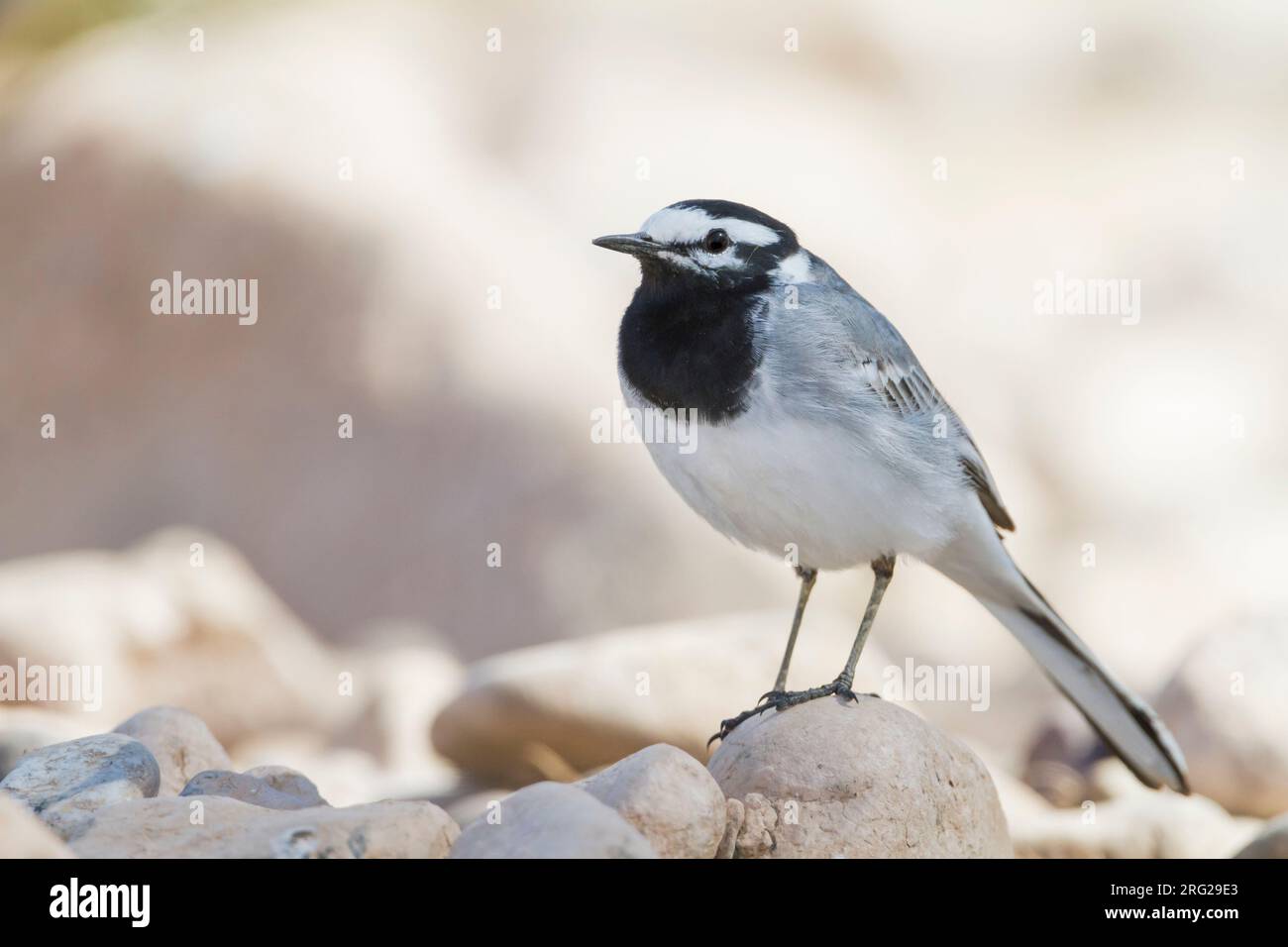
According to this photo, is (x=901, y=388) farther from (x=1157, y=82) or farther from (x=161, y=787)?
(x=1157, y=82)

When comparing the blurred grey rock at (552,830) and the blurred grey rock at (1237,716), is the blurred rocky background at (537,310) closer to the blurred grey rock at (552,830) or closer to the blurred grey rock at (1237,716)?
the blurred grey rock at (1237,716)

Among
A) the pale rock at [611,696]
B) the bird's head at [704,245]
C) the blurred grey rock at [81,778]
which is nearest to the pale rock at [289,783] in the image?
the blurred grey rock at [81,778]

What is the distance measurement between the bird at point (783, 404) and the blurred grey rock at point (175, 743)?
7.44 feet

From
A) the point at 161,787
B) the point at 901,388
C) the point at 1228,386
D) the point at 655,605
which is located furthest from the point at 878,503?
the point at 1228,386

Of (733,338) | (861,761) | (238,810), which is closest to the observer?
(238,810)

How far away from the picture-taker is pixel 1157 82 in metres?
Answer: 15.8

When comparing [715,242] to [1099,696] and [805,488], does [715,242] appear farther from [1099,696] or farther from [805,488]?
[1099,696]

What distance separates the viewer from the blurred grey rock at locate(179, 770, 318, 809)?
5.14 m

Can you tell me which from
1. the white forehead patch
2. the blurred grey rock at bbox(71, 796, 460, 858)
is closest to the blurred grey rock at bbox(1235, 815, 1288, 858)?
the white forehead patch

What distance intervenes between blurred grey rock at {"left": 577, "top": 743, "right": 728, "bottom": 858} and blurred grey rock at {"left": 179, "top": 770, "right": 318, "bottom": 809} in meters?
1.34

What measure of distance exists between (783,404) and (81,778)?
2.95 m

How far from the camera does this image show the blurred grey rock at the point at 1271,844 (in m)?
5.85

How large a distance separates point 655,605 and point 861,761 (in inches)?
269

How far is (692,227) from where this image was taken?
5.52 m
